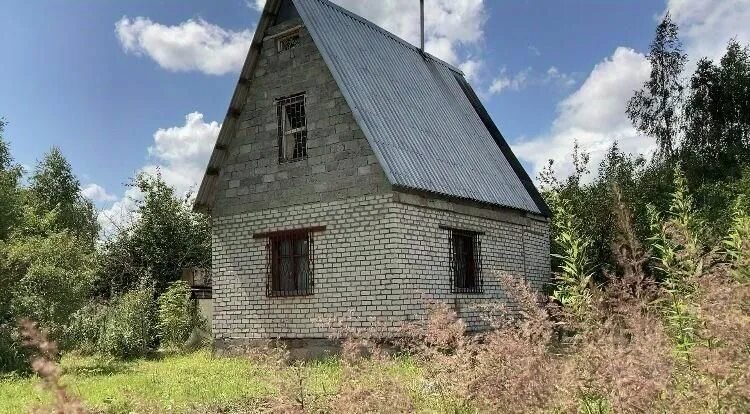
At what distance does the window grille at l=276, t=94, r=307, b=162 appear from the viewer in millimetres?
13148

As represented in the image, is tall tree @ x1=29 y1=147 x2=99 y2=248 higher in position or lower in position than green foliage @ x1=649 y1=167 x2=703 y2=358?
higher

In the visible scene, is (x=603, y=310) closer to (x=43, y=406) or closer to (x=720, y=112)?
(x=43, y=406)

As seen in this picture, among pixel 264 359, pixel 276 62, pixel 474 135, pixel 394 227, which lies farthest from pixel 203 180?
pixel 264 359

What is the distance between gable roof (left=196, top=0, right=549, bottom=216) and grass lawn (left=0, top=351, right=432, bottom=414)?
143 inches

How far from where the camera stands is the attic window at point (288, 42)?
13.4 m

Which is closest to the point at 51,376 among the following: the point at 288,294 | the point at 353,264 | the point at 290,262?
the point at 353,264

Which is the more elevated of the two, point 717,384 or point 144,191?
point 144,191

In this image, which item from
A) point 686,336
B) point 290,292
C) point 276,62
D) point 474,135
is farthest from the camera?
point 474,135

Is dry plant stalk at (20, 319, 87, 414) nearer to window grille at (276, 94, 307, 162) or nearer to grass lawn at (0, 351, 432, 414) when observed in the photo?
grass lawn at (0, 351, 432, 414)

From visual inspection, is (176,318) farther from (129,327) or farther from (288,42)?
(288,42)

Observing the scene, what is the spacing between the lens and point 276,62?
13.6 meters

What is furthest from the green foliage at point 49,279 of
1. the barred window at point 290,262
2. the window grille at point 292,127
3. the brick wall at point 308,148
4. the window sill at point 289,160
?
the window grille at point 292,127

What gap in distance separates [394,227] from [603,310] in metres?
7.96

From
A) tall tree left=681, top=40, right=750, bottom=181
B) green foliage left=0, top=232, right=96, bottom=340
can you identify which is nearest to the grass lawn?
green foliage left=0, top=232, right=96, bottom=340
